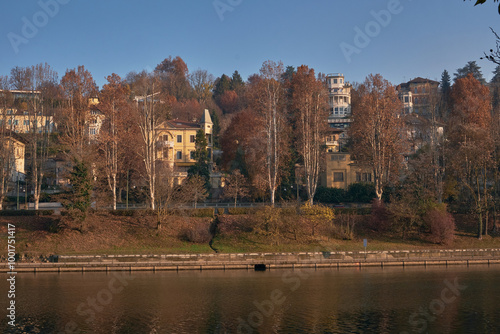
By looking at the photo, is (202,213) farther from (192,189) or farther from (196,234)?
(196,234)

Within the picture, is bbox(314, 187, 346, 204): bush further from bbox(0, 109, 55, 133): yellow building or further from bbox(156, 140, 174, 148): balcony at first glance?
bbox(0, 109, 55, 133): yellow building

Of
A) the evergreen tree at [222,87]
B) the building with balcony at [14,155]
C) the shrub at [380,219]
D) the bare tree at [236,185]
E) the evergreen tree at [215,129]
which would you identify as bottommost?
the shrub at [380,219]

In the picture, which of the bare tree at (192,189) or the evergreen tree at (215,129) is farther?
the evergreen tree at (215,129)

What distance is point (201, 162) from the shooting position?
80.4 meters

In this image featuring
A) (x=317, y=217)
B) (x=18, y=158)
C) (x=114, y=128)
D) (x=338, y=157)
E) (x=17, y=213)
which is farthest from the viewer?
(x=338, y=157)

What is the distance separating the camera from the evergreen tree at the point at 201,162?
77825 millimetres

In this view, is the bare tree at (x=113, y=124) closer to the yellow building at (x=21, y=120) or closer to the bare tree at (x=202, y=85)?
the yellow building at (x=21, y=120)

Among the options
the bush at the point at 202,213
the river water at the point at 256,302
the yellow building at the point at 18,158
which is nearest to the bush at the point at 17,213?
the river water at the point at 256,302

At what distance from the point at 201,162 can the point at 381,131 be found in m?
31.3

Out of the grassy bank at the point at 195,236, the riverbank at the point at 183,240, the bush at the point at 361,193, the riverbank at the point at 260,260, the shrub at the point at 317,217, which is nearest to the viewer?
the riverbank at the point at 260,260

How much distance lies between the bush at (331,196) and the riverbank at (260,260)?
22385mm

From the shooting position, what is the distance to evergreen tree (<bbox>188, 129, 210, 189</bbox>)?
77.8 m

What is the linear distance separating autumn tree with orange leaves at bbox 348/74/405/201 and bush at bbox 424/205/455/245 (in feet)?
25.8

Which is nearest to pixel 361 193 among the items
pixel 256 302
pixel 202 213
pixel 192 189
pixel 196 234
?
pixel 202 213
